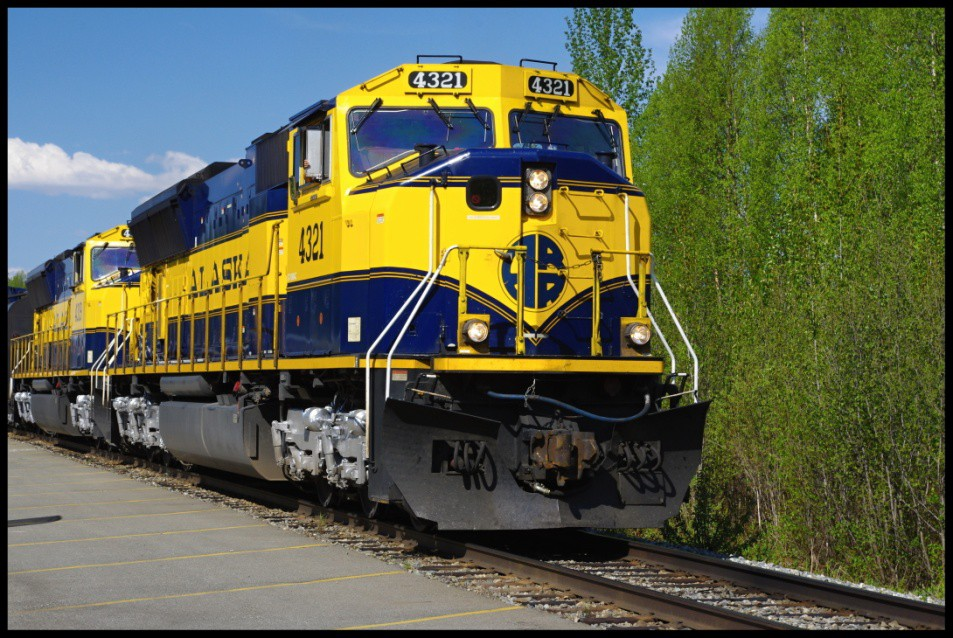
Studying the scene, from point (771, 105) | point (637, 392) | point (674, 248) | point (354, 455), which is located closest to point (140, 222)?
point (354, 455)

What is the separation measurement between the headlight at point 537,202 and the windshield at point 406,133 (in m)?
0.86

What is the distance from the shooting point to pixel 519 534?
36.5 feet

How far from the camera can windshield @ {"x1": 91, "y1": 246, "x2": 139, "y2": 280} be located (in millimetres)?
23297

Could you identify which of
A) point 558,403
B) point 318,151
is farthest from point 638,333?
point 318,151

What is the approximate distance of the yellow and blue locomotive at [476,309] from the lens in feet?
29.5

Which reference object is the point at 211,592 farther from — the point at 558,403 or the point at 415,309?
the point at 558,403

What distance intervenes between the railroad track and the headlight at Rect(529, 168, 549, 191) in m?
3.15

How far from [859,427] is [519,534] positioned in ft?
15.8

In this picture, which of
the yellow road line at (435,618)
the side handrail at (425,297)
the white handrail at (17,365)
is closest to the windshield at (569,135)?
the side handrail at (425,297)

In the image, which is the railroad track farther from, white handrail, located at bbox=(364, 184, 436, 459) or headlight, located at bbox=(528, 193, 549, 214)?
headlight, located at bbox=(528, 193, 549, 214)

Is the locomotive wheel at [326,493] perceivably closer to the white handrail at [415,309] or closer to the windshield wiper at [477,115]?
the white handrail at [415,309]

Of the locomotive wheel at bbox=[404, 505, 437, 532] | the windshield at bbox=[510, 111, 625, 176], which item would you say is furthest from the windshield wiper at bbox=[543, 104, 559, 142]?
the locomotive wheel at bbox=[404, 505, 437, 532]

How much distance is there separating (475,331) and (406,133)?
7.32ft

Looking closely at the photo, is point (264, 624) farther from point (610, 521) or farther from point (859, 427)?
point (859, 427)
